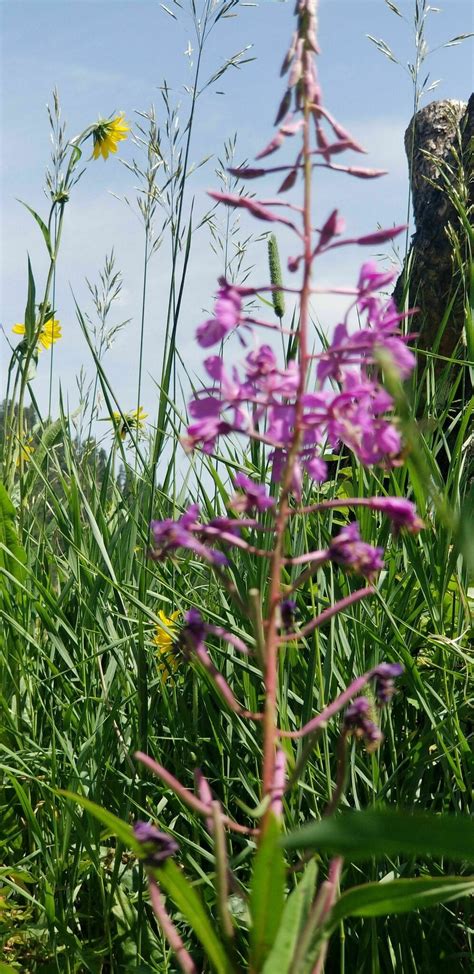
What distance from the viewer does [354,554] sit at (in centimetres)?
84

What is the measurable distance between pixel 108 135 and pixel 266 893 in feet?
8.43

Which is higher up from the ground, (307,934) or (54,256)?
(54,256)

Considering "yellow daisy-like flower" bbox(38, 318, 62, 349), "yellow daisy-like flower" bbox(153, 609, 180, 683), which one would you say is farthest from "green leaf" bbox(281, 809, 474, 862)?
"yellow daisy-like flower" bbox(38, 318, 62, 349)

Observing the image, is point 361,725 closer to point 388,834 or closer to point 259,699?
point 388,834

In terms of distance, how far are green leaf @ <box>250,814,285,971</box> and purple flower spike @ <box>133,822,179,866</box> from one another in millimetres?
91

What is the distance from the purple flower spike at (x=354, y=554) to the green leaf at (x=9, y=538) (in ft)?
4.65

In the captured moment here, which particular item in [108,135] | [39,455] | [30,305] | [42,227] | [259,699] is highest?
[108,135]

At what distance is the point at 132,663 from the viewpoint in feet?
6.13

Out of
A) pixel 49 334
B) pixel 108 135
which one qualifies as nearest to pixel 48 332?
pixel 49 334

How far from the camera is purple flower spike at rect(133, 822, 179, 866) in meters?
0.83

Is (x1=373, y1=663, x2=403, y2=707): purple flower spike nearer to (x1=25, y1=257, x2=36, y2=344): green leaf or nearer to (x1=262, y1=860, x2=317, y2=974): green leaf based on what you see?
(x1=262, y1=860, x2=317, y2=974): green leaf

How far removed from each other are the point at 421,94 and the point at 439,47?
6.7 inches

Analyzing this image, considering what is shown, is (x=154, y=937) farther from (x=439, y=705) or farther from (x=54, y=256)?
(x=54, y=256)

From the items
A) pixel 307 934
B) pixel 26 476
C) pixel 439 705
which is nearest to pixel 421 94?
pixel 26 476
